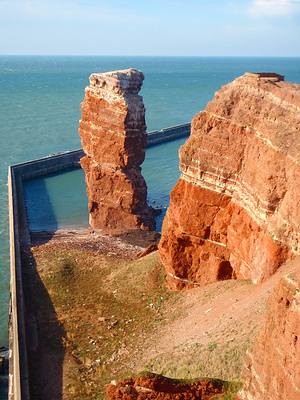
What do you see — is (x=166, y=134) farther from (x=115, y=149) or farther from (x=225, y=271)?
(x=225, y=271)

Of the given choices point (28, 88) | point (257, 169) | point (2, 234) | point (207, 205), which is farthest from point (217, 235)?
point (28, 88)

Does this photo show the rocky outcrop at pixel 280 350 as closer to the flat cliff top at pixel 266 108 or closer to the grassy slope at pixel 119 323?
the grassy slope at pixel 119 323

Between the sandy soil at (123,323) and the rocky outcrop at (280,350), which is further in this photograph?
the sandy soil at (123,323)

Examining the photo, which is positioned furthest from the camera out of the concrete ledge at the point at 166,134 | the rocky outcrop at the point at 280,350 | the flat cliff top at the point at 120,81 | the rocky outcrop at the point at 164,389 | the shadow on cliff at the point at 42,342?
the concrete ledge at the point at 166,134

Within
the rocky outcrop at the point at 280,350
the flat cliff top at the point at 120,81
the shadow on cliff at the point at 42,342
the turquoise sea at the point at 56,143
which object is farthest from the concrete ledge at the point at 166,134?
the rocky outcrop at the point at 280,350

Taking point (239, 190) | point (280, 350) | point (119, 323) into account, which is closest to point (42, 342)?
point (119, 323)

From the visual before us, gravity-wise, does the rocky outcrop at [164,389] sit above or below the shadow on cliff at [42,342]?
above
